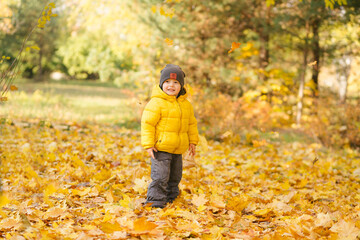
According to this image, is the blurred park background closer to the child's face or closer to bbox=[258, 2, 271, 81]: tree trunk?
bbox=[258, 2, 271, 81]: tree trunk

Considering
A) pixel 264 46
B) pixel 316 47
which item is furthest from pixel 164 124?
pixel 264 46

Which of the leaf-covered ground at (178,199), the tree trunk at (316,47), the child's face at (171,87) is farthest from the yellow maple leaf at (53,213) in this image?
the tree trunk at (316,47)

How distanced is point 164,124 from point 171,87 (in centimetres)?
33

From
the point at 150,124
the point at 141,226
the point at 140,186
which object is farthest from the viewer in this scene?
the point at 140,186

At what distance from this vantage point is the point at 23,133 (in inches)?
241

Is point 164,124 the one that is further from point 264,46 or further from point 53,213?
point 264,46

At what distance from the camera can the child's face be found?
3064 mm

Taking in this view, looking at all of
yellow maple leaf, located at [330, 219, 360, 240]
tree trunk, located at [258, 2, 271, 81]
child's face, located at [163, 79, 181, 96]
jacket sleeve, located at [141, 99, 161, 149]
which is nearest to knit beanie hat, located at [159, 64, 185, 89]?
child's face, located at [163, 79, 181, 96]

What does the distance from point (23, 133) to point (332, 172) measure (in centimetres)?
501

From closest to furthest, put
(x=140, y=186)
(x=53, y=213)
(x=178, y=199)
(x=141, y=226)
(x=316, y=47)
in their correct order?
(x=141, y=226) < (x=53, y=213) < (x=178, y=199) < (x=140, y=186) < (x=316, y=47)

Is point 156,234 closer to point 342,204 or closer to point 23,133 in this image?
point 342,204

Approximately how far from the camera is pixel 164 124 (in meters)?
3.01

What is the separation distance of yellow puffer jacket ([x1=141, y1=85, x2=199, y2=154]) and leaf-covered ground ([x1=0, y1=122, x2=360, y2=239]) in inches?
19.0

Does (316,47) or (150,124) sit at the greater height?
(316,47)
